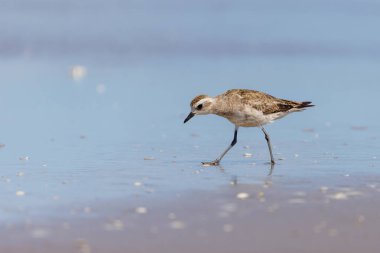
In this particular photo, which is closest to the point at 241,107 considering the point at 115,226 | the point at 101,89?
the point at 115,226

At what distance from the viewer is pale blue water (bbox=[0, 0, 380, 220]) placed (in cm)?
1124

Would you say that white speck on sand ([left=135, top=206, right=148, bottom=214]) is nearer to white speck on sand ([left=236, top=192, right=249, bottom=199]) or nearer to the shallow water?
the shallow water

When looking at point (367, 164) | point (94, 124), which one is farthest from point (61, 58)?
point (367, 164)

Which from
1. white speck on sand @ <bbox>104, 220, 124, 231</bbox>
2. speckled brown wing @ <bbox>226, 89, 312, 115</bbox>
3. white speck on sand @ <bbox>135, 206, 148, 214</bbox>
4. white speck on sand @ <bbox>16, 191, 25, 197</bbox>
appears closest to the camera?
white speck on sand @ <bbox>104, 220, 124, 231</bbox>

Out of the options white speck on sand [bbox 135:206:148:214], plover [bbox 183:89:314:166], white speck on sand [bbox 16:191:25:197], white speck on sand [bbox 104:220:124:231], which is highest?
plover [bbox 183:89:314:166]

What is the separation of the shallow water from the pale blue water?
4 cm

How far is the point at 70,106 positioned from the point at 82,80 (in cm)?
305

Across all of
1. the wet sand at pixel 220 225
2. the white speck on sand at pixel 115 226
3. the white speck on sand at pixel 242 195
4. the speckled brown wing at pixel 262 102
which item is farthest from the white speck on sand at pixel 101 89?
the white speck on sand at pixel 115 226

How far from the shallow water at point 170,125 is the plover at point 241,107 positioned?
20.1 inches

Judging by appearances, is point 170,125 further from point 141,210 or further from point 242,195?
point 141,210

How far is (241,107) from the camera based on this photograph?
12.8 meters

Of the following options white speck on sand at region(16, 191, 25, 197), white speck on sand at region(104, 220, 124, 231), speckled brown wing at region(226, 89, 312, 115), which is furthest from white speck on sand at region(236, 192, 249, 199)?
speckled brown wing at region(226, 89, 312, 115)

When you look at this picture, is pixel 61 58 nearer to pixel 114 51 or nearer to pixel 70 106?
pixel 114 51

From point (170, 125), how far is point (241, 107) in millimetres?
2784
